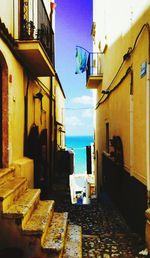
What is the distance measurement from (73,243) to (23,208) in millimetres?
1155

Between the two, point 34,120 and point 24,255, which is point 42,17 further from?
point 24,255

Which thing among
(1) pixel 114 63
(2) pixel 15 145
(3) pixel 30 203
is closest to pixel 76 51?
(1) pixel 114 63

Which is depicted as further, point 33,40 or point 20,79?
point 20,79

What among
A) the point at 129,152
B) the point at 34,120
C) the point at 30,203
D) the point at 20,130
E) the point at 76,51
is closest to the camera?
the point at 30,203

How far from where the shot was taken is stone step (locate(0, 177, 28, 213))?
4.19 metres

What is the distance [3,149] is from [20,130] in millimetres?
1253

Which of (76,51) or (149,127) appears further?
(76,51)

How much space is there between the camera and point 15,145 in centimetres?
668

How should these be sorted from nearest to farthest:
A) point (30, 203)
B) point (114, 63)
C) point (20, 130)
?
point (30, 203)
point (20, 130)
point (114, 63)

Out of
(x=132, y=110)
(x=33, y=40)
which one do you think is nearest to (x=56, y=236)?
(x=132, y=110)

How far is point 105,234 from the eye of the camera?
5.90m

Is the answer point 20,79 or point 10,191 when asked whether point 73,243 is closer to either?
point 10,191

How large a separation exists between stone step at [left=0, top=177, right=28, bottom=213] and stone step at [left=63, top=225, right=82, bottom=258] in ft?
3.91

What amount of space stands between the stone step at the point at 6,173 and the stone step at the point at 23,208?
0.47m
